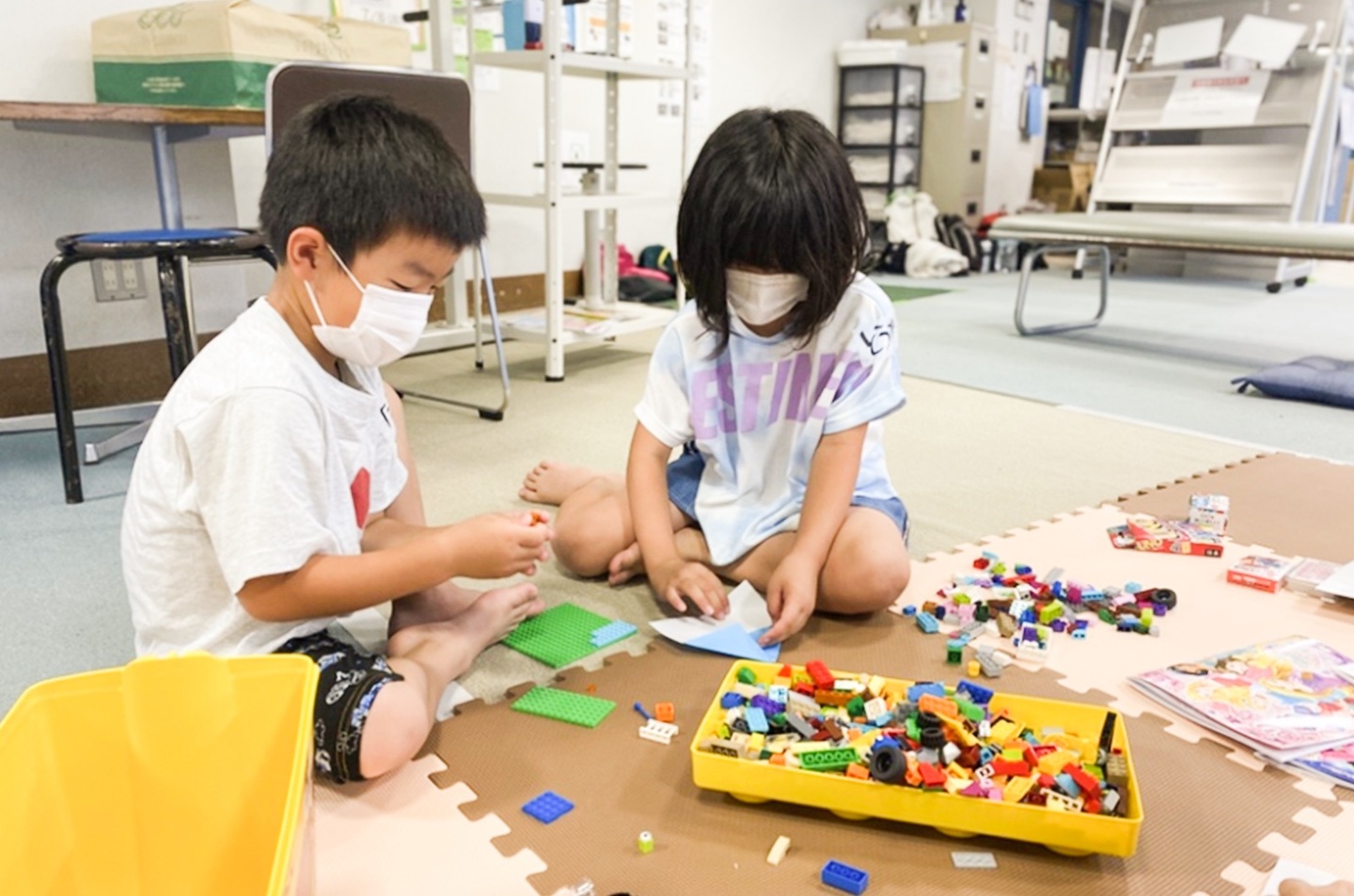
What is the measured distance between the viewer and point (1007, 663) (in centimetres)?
101

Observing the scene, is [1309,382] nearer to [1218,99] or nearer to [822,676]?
[822,676]

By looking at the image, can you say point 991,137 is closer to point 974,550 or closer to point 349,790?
point 974,550

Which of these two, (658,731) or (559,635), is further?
(559,635)

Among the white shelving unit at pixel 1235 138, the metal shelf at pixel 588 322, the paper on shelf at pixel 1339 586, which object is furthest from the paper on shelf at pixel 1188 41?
the paper on shelf at pixel 1339 586

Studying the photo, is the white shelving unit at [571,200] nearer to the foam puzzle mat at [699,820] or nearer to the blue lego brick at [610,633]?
the blue lego brick at [610,633]

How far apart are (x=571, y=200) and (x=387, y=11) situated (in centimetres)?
82

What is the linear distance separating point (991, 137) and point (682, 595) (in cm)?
492

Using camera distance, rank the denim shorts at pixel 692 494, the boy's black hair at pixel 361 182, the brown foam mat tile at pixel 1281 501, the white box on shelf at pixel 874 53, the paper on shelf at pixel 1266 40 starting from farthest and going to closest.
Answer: the white box on shelf at pixel 874 53, the paper on shelf at pixel 1266 40, the brown foam mat tile at pixel 1281 501, the denim shorts at pixel 692 494, the boy's black hair at pixel 361 182

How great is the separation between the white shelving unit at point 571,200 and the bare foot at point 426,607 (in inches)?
54.5

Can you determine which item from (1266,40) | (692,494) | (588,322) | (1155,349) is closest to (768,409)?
(692,494)

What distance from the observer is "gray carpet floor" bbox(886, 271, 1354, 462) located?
2145mm

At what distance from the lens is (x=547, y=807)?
778 millimetres

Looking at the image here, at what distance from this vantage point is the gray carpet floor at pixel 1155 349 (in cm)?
214

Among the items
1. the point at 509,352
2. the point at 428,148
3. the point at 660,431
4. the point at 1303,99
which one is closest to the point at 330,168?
the point at 428,148
